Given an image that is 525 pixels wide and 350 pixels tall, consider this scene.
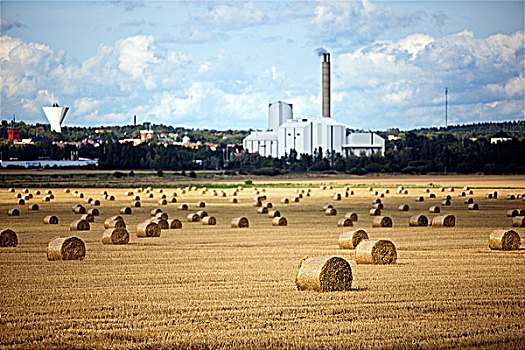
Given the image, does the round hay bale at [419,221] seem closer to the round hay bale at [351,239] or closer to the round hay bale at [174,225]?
the round hay bale at [174,225]

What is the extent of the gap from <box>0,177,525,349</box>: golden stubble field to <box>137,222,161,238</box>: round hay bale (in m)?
1.02

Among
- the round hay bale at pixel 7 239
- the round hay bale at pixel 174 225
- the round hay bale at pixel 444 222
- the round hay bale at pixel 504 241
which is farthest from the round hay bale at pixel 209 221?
the round hay bale at pixel 504 241

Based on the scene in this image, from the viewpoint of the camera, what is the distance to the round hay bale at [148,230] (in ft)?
92.4

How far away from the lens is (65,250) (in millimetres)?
20172

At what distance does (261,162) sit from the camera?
146 meters

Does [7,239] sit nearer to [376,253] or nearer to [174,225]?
[174,225]

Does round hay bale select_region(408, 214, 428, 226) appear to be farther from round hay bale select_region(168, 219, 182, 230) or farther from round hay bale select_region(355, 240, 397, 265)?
round hay bale select_region(355, 240, 397, 265)

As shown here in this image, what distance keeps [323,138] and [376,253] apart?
134 m

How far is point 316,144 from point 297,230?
120846 mm

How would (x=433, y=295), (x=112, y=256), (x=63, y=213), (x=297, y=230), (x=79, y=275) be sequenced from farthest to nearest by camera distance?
(x=63, y=213), (x=297, y=230), (x=112, y=256), (x=79, y=275), (x=433, y=295)

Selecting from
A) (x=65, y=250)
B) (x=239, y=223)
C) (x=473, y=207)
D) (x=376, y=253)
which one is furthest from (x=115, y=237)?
(x=473, y=207)

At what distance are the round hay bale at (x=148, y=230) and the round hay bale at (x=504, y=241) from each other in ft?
37.1

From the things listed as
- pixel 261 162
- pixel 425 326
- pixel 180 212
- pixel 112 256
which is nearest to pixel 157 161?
pixel 261 162

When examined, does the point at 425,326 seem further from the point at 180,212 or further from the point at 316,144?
the point at 316,144
